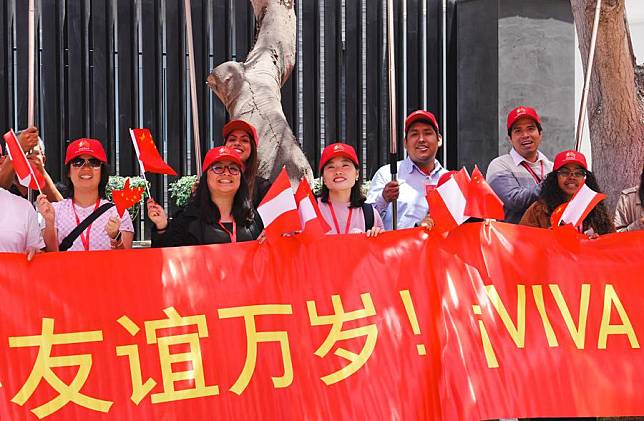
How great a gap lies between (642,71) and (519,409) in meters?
5.27

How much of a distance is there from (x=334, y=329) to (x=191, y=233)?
82 centimetres

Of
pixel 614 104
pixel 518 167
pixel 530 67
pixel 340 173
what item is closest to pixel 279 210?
pixel 340 173

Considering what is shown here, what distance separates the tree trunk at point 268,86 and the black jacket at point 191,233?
142 inches

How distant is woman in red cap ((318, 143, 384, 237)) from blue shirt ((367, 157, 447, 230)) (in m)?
0.37

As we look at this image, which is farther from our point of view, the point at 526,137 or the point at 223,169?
the point at 526,137

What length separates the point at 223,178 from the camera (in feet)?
13.7

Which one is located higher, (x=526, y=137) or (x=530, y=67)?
(x=530, y=67)

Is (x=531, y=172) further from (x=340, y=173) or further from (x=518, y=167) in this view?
(x=340, y=173)

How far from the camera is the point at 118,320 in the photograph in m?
3.71

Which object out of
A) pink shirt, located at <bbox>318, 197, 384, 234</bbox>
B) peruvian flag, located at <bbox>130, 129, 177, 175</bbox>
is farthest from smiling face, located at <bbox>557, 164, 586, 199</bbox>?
peruvian flag, located at <bbox>130, 129, 177, 175</bbox>

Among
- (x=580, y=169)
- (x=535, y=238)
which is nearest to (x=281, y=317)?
(x=535, y=238)

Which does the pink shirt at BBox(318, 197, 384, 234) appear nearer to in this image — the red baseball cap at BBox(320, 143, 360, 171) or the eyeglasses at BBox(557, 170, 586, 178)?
the red baseball cap at BBox(320, 143, 360, 171)

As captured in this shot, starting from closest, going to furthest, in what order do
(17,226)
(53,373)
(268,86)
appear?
(53,373)
(17,226)
(268,86)

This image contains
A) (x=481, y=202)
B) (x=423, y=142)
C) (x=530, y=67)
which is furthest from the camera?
(x=530, y=67)
